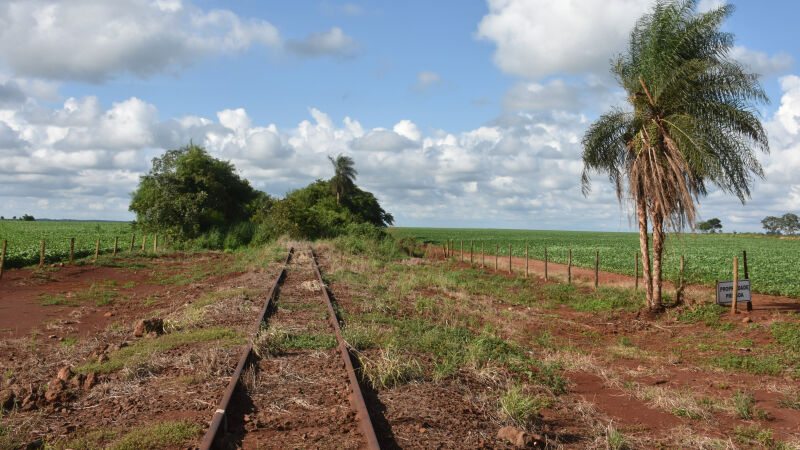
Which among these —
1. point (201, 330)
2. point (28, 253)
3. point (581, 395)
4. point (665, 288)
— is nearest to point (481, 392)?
point (581, 395)

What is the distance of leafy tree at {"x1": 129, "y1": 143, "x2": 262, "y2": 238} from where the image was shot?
3372 centimetres

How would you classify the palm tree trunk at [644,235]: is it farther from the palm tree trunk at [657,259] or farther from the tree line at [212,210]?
the tree line at [212,210]

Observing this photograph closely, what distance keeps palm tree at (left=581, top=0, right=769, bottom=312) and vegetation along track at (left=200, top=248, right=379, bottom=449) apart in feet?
27.5

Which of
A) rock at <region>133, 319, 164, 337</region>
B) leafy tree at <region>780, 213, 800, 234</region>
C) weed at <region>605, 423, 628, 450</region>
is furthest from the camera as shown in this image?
leafy tree at <region>780, 213, 800, 234</region>

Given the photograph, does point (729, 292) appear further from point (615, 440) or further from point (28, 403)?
point (28, 403)

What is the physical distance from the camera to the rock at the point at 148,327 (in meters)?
9.07

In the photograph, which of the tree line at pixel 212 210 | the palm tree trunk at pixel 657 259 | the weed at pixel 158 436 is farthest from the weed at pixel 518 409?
the tree line at pixel 212 210

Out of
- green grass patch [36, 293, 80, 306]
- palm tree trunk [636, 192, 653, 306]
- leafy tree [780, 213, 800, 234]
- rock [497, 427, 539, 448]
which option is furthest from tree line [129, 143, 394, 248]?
leafy tree [780, 213, 800, 234]

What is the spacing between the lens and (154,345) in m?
8.00

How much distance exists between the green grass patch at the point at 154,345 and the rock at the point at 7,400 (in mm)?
1080

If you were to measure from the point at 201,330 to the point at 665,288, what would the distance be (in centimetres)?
1468

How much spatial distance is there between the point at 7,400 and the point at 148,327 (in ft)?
12.1

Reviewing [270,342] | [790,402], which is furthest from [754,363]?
[270,342]

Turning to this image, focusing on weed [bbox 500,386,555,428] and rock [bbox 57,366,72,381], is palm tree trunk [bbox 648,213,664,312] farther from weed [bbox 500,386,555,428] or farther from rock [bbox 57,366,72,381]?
rock [bbox 57,366,72,381]
